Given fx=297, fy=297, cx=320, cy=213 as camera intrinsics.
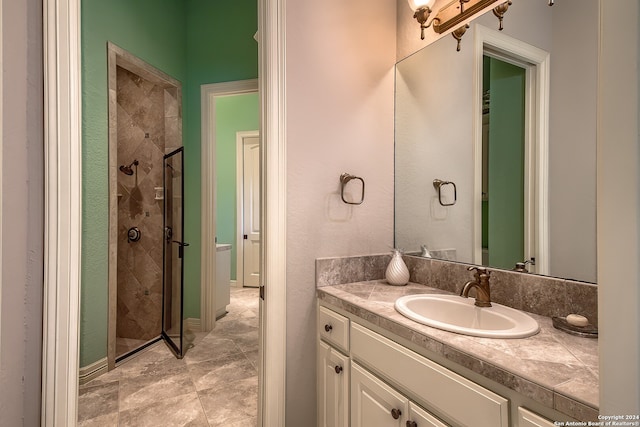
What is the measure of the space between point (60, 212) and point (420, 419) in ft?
4.54

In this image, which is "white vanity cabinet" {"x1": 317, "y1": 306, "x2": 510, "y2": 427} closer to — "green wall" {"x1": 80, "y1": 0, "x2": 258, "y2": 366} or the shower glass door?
the shower glass door

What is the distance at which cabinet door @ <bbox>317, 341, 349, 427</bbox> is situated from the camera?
1.28 metres

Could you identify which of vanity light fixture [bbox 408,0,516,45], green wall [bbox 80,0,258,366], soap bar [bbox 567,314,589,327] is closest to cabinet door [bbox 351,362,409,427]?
soap bar [bbox 567,314,589,327]

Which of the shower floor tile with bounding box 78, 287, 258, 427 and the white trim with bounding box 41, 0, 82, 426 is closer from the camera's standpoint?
the white trim with bounding box 41, 0, 82, 426

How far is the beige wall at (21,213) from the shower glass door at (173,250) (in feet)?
5.14

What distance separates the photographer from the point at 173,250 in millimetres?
2869

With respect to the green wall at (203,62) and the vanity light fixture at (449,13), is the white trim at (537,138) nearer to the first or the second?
→ the vanity light fixture at (449,13)

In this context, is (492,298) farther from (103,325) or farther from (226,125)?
(226,125)

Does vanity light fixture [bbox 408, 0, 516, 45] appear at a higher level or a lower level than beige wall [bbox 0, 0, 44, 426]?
higher

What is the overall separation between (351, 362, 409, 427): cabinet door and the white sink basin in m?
0.28

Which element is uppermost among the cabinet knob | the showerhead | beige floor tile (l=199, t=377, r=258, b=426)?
the showerhead

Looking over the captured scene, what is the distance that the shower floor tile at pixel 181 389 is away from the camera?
71.0 inches

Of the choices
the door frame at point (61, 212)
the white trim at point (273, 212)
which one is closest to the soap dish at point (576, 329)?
the white trim at point (273, 212)

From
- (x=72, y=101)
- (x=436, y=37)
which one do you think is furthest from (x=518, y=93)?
(x=72, y=101)
